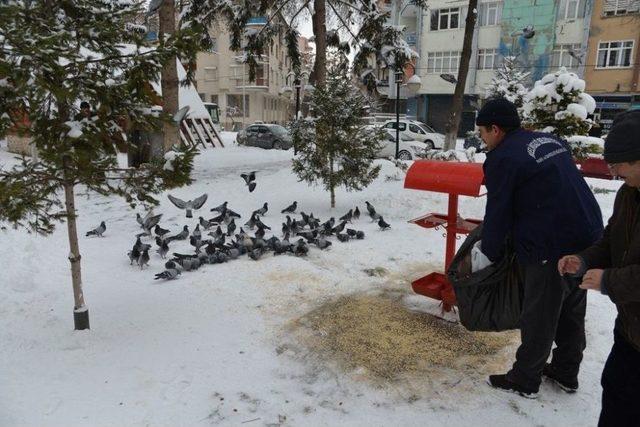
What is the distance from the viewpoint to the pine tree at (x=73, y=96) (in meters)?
3.24

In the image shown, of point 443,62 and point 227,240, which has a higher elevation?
point 443,62

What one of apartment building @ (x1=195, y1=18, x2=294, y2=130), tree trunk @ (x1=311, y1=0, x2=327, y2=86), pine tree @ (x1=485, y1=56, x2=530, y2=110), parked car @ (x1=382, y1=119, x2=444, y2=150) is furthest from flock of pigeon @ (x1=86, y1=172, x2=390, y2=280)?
apartment building @ (x1=195, y1=18, x2=294, y2=130)

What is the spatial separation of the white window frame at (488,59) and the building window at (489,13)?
1881mm

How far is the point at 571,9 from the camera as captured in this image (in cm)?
3070

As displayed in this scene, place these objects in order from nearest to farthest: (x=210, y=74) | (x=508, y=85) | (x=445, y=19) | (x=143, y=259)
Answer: (x=143, y=259) < (x=508, y=85) < (x=445, y=19) < (x=210, y=74)

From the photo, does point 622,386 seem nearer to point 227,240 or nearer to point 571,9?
point 227,240

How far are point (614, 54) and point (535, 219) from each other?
110 feet

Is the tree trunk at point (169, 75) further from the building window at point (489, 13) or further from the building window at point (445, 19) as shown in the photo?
the building window at point (445, 19)

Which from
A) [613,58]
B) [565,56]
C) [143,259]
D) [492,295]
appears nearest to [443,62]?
[565,56]

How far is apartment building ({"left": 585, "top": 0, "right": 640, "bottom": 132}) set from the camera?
94.0 feet

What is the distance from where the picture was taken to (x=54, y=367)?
359cm

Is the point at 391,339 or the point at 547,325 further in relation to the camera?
the point at 391,339

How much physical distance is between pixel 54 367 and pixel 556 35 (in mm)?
35492

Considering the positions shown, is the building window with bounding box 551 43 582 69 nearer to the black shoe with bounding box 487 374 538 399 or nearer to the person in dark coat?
the black shoe with bounding box 487 374 538 399
